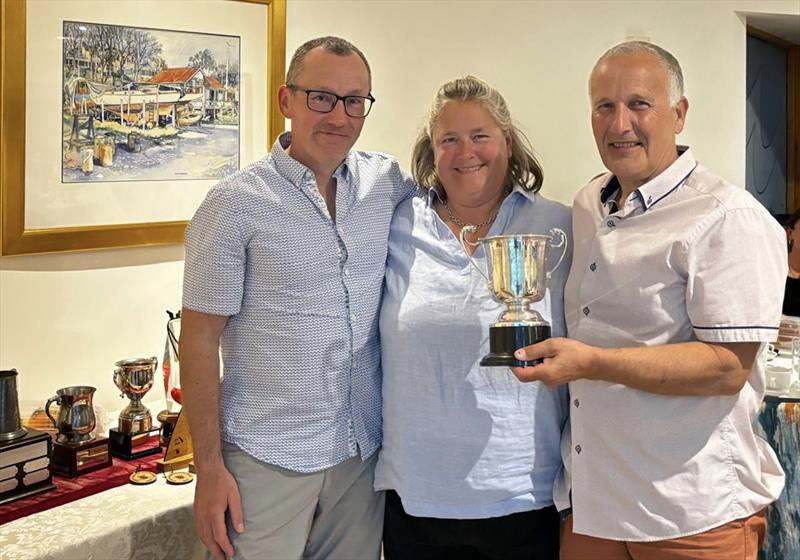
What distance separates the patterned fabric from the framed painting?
1.42m

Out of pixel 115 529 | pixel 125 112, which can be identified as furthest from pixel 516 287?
pixel 125 112

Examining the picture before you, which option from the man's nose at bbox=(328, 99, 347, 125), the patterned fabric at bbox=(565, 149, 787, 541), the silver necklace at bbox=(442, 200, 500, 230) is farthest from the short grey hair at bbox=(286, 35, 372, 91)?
the patterned fabric at bbox=(565, 149, 787, 541)

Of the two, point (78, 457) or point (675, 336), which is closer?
point (675, 336)

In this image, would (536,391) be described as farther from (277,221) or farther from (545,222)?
(277,221)

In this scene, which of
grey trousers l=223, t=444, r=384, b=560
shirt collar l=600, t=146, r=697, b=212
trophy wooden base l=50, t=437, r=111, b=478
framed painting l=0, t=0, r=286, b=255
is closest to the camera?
shirt collar l=600, t=146, r=697, b=212

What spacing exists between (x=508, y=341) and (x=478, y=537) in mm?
481

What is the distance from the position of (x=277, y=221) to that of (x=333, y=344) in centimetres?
29

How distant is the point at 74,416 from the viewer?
2.13 m

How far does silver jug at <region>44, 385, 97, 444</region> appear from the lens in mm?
2125

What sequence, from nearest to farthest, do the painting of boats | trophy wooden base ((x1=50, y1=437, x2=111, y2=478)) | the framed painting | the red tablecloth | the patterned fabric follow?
the patterned fabric < the red tablecloth < trophy wooden base ((x1=50, y1=437, x2=111, y2=478)) < the framed painting < the painting of boats

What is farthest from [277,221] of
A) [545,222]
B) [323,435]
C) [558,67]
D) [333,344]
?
[558,67]

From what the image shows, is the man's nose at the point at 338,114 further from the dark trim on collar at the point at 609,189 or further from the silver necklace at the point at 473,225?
the dark trim on collar at the point at 609,189

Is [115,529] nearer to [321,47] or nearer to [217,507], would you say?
[217,507]

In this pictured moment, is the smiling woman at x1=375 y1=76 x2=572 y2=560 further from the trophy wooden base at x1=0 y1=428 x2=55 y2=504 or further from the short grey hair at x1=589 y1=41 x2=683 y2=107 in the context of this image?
the trophy wooden base at x1=0 y1=428 x2=55 y2=504
